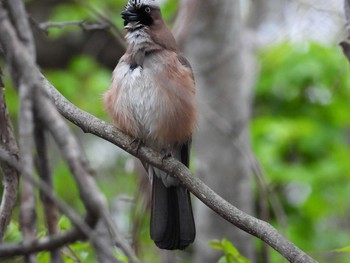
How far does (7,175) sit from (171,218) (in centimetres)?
147

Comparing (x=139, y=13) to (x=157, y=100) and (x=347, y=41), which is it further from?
(x=347, y=41)

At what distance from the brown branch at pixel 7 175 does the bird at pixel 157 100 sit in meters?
1.18

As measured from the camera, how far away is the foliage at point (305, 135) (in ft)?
22.9

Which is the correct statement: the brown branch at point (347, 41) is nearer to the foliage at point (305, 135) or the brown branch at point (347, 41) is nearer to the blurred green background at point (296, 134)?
the blurred green background at point (296, 134)

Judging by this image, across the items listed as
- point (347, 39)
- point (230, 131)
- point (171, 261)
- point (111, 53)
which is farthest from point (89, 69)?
point (347, 39)

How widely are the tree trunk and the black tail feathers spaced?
180cm

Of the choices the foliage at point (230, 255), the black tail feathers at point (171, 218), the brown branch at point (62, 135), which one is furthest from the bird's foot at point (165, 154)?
the brown branch at point (62, 135)

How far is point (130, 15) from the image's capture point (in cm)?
407

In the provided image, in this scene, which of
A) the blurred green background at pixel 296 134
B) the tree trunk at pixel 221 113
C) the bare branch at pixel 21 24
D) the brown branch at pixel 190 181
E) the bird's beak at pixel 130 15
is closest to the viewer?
the bare branch at pixel 21 24

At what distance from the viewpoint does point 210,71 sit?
616 cm

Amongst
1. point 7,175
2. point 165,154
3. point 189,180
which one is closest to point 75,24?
point 165,154

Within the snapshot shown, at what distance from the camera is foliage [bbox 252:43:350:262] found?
697 centimetres

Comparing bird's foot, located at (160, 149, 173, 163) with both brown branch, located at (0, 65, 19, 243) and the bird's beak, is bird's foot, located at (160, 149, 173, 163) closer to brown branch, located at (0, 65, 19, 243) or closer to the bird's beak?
the bird's beak

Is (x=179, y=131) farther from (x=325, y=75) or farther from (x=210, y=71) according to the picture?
(x=325, y=75)
